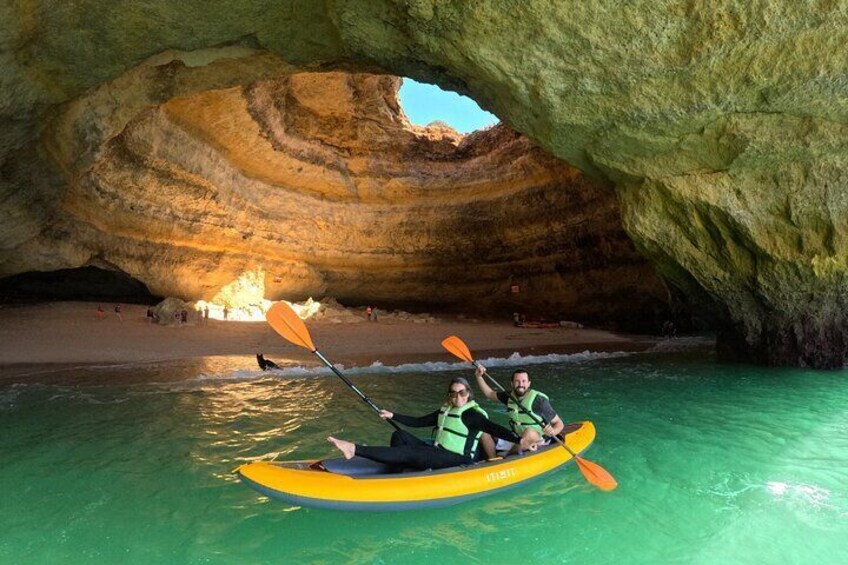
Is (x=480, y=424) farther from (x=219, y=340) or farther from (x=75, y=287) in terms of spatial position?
(x=75, y=287)

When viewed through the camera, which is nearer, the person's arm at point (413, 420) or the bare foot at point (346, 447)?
the bare foot at point (346, 447)

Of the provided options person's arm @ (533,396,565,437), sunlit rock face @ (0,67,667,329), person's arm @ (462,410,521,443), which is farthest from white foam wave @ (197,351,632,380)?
person's arm @ (462,410,521,443)

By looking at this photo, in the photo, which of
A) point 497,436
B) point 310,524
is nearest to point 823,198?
point 497,436

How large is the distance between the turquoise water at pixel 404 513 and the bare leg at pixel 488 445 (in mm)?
521

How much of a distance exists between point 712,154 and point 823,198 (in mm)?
1926

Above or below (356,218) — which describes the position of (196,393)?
below

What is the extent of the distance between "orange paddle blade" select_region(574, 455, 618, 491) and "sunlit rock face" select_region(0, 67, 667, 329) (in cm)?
934

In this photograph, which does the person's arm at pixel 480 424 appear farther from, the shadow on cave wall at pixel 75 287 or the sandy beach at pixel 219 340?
the shadow on cave wall at pixel 75 287

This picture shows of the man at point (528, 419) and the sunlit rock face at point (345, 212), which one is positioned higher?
the sunlit rock face at point (345, 212)

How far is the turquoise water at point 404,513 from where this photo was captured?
11.0ft

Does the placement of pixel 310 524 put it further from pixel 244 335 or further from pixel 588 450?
pixel 244 335

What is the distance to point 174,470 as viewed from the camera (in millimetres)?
4664

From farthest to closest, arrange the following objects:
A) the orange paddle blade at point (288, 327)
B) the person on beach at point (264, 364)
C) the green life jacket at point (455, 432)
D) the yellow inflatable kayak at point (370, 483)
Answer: the person on beach at point (264, 364) → the orange paddle blade at point (288, 327) → the green life jacket at point (455, 432) → the yellow inflatable kayak at point (370, 483)

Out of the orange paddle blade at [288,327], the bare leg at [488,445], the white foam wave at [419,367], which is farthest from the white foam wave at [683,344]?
the orange paddle blade at [288,327]
